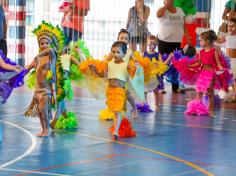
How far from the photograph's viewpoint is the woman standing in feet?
61.6

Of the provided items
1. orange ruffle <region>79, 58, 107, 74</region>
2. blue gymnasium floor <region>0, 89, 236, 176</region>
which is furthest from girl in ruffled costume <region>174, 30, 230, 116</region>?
orange ruffle <region>79, 58, 107, 74</region>

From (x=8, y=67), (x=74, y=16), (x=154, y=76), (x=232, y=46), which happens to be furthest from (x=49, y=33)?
(x=74, y=16)

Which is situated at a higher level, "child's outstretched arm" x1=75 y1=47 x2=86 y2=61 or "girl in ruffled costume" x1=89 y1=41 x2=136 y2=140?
"child's outstretched arm" x1=75 y1=47 x2=86 y2=61

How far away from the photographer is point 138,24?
18922 mm

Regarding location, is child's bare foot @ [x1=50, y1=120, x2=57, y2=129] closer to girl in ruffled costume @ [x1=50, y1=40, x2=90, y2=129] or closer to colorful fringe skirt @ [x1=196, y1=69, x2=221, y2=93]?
girl in ruffled costume @ [x1=50, y1=40, x2=90, y2=129]

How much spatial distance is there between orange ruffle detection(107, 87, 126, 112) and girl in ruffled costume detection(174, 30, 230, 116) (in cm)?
317

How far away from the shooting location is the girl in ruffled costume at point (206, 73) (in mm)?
14453

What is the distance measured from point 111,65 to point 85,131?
1093mm

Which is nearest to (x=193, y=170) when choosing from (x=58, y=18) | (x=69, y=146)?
(x=69, y=146)

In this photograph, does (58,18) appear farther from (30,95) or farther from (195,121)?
(195,121)

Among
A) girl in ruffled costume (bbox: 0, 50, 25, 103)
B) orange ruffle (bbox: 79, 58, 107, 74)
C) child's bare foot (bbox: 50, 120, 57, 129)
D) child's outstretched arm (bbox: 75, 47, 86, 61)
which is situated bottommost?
child's bare foot (bbox: 50, 120, 57, 129)


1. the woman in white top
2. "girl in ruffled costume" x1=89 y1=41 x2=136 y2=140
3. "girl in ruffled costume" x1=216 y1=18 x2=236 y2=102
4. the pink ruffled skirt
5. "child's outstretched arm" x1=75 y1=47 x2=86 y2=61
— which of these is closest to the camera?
"girl in ruffled costume" x1=89 y1=41 x2=136 y2=140

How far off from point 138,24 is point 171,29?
45.1 inches

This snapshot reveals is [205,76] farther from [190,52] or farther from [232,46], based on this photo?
[190,52]
